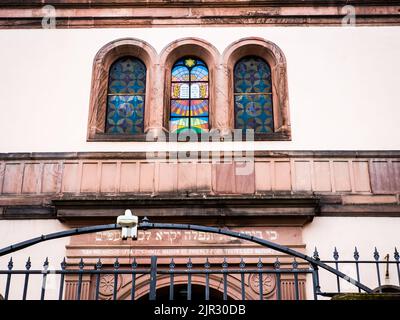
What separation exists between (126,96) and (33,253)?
11.1ft

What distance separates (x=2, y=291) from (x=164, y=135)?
12.0 ft

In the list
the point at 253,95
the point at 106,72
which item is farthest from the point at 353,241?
the point at 106,72

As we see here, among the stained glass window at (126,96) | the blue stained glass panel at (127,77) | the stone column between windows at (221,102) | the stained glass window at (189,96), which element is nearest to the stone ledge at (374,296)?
the stone column between windows at (221,102)

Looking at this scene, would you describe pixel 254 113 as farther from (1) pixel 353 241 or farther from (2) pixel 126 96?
(1) pixel 353 241

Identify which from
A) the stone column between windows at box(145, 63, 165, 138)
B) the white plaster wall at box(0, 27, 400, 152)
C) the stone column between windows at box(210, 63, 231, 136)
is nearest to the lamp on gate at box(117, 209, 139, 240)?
the white plaster wall at box(0, 27, 400, 152)

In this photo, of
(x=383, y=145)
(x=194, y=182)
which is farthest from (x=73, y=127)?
(x=383, y=145)

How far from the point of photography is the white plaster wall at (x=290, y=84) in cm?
1117

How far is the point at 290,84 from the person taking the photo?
11.6 m

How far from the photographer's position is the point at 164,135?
11.3 m

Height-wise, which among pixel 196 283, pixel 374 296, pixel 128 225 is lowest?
pixel 374 296

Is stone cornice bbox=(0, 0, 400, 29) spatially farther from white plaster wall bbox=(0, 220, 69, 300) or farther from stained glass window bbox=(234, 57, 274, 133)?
white plaster wall bbox=(0, 220, 69, 300)

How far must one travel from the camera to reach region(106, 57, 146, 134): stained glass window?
464 inches

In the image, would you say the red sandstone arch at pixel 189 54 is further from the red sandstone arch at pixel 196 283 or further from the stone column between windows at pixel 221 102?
the red sandstone arch at pixel 196 283

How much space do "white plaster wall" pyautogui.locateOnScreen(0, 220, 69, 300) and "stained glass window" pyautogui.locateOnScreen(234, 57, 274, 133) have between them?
3.72 meters
